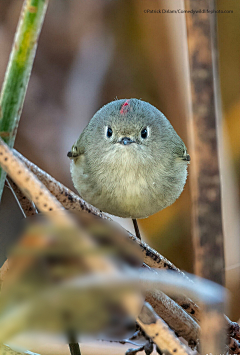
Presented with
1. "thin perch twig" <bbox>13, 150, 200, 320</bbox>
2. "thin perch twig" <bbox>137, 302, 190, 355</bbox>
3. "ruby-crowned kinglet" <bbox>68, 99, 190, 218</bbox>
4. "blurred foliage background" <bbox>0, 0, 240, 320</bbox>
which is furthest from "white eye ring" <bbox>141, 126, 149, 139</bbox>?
"thin perch twig" <bbox>137, 302, 190, 355</bbox>

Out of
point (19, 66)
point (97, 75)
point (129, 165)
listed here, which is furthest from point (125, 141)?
point (97, 75)

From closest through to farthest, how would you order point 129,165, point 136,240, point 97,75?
point 136,240
point 129,165
point 97,75

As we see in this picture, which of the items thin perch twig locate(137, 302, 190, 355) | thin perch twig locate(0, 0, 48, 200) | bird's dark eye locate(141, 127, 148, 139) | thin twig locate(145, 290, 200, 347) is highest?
thin perch twig locate(0, 0, 48, 200)

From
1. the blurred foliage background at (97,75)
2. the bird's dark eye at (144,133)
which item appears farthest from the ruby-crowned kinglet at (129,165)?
the blurred foliage background at (97,75)

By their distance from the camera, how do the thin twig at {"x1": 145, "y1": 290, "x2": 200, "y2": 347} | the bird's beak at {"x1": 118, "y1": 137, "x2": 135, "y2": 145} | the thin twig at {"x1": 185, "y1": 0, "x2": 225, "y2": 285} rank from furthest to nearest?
the bird's beak at {"x1": 118, "y1": 137, "x2": 135, "y2": 145}, the thin twig at {"x1": 145, "y1": 290, "x2": 200, "y2": 347}, the thin twig at {"x1": 185, "y1": 0, "x2": 225, "y2": 285}

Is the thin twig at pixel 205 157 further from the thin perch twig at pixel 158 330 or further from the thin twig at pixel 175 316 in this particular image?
the thin twig at pixel 175 316

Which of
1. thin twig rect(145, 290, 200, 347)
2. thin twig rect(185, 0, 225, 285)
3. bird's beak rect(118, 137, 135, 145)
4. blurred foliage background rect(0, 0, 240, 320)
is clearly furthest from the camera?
blurred foliage background rect(0, 0, 240, 320)

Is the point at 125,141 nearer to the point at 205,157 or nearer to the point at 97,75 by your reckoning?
the point at 205,157

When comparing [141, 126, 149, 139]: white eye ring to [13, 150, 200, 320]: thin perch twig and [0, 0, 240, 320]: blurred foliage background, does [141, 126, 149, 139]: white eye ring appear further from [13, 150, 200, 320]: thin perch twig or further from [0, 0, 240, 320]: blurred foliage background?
[0, 0, 240, 320]: blurred foliage background
